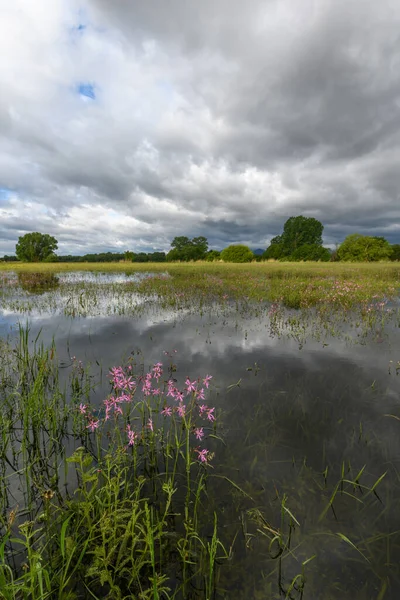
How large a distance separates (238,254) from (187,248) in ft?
131

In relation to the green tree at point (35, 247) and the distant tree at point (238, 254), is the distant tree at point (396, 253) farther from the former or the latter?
the green tree at point (35, 247)

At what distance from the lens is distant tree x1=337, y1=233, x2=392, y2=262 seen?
78250 mm

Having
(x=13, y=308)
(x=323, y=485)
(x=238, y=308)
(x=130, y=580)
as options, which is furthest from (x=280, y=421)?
(x=13, y=308)

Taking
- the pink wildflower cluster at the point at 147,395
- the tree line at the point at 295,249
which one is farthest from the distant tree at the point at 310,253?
the pink wildflower cluster at the point at 147,395

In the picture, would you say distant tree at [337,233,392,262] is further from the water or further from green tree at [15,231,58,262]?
green tree at [15,231,58,262]

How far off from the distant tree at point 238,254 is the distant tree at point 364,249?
29418 mm

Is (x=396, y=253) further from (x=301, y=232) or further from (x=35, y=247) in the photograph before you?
(x=35, y=247)

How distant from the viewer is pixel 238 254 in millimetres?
92812

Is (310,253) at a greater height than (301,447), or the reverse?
(310,253)

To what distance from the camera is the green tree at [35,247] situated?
104688 mm

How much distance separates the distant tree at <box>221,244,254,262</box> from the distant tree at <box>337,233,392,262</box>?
29418 millimetres

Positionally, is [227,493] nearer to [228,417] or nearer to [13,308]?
[228,417]

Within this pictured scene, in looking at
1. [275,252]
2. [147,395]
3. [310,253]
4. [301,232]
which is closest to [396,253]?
[301,232]

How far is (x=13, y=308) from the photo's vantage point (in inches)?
468
